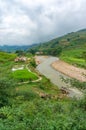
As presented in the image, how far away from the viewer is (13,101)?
2566 cm

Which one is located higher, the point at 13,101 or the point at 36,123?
the point at 36,123

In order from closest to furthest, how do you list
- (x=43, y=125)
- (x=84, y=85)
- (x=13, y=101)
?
1. (x=43, y=125)
2. (x=84, y=85)
3. (x=13, y=101)

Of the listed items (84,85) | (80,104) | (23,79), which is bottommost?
(23,79)

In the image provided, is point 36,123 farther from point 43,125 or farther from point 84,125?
point 84,125

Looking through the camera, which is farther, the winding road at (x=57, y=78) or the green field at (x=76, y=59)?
the green field at (x=76, y=59)

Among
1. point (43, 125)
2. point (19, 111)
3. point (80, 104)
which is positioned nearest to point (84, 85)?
point (80, 104)

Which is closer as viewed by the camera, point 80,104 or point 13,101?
point 80,104

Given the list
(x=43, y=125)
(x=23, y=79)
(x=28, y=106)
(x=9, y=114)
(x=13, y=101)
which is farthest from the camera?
(x=23, y=79)

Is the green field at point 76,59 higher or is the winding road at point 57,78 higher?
the winding road at point 57,78

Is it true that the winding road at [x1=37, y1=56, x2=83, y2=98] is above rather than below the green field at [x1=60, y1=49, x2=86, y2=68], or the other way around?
above

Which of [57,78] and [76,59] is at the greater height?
[57,78]

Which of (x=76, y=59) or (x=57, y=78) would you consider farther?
(x=76, y=59)

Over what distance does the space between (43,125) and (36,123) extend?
37 centimetres

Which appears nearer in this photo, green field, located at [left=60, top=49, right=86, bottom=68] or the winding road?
the winding road
